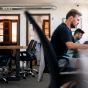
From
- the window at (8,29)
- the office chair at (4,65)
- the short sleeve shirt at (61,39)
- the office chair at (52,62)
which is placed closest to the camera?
the office chair at (52,62)

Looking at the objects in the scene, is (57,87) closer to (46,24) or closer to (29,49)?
(29,49)

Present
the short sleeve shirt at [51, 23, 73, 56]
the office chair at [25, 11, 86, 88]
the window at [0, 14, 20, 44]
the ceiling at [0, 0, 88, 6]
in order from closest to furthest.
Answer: the office chair at [25, 11, 86, 88], the short sleeve shirt at [51, 23, 73, 56], the ceiling at [0, 0, 88, 6], the window at [0, 14, 20, 44]

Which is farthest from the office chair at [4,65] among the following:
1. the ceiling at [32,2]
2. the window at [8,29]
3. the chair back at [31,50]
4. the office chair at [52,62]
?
the window at [8,29]

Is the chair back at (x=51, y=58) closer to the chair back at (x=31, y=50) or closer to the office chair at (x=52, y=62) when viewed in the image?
the office chair at (x=52, y=62)

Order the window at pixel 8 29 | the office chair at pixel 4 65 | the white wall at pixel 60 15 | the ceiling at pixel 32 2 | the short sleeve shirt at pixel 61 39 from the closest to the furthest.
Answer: the short sleeve shirt at pixel 61 39 → the office chair at pixel 4 65 → the ceiling at pixel 32 2 → the white wall at pixel 60 15 → the window at pixel 8 29

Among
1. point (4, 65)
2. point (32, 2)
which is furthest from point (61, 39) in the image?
point (32, 2)

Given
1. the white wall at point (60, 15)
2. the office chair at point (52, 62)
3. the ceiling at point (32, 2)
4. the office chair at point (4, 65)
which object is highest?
the ceiling at point (32, 2)

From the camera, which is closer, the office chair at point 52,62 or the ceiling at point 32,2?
the office chair at point 52,62

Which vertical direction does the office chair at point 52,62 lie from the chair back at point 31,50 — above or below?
above

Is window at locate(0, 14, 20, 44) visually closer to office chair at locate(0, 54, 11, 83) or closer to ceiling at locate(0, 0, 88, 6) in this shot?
ceiling at locate(0, 0, 88, 6)

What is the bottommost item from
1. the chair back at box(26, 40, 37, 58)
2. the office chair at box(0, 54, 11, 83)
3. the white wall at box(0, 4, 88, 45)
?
the office chair at box(0, 54, 11, 83)

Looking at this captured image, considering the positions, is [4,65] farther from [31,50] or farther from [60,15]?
[60,15]

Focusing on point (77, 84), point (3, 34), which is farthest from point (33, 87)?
point (3, 34)

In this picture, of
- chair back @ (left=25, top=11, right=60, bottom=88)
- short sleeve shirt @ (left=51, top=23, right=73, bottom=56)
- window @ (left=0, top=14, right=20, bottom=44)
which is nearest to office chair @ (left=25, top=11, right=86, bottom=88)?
chair back @ (left=25, top=11, right=60, bottom=88)
